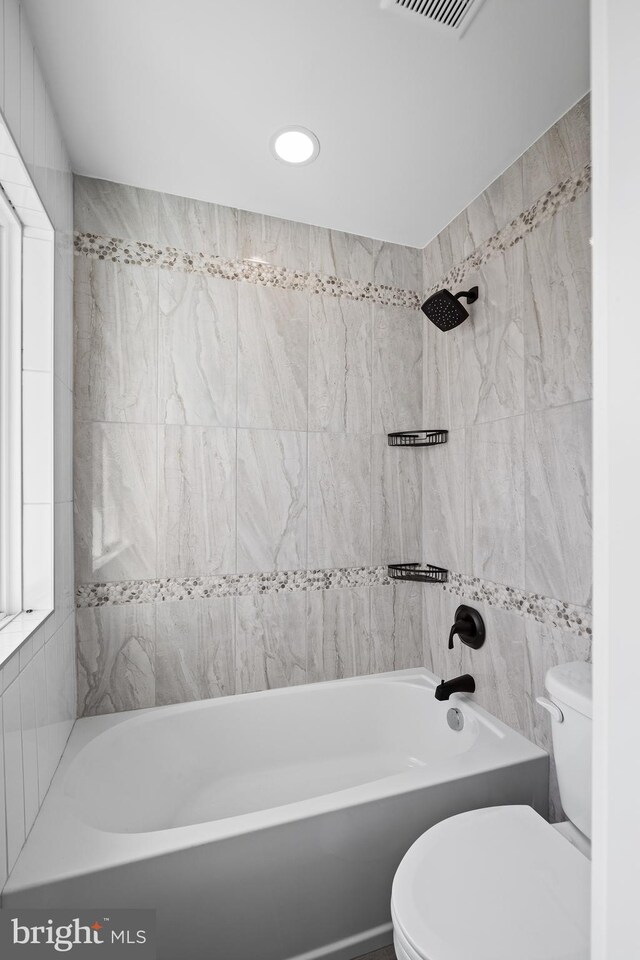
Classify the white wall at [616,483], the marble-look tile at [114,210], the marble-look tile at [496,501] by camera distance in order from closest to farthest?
the white wall at [616,483] < the marble-look tile at [496,501] < the marble-look tile at [114,210]

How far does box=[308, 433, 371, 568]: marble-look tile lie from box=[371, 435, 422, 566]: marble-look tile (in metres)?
0.04

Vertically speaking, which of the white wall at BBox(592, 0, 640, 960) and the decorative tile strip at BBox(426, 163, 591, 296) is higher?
the decorative tile strip at BBox(426, 163, 591, 296)

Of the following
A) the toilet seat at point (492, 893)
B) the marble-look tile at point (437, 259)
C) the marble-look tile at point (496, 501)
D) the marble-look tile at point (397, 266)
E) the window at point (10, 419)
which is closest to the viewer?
the toilet seat at point (492, 893)

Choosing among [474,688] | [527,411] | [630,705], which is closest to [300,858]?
[474,688]

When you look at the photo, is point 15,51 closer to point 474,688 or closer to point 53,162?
point 53,162

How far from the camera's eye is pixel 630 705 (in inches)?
16.6

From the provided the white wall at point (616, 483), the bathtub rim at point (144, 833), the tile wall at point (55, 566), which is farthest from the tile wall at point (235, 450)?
the white wall at point (616, 483)

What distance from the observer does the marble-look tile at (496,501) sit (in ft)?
5.65

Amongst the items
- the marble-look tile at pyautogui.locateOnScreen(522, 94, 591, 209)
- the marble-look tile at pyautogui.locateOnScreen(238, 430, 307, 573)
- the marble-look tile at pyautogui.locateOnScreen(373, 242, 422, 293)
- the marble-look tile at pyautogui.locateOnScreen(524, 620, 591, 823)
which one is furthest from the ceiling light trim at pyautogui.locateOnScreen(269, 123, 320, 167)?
the marble-look tile at pyautogui.locateOnScreen(524, 620, 591, 823)

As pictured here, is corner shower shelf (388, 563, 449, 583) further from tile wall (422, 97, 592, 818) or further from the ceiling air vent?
the ceiling air vent

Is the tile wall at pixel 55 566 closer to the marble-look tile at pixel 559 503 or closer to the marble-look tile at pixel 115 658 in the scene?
the marble-look tile at pixel 115 658

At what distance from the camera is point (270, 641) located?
2059mm

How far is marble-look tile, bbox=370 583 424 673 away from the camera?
7.32ft

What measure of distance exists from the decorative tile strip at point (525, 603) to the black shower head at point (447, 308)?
3.35ft
